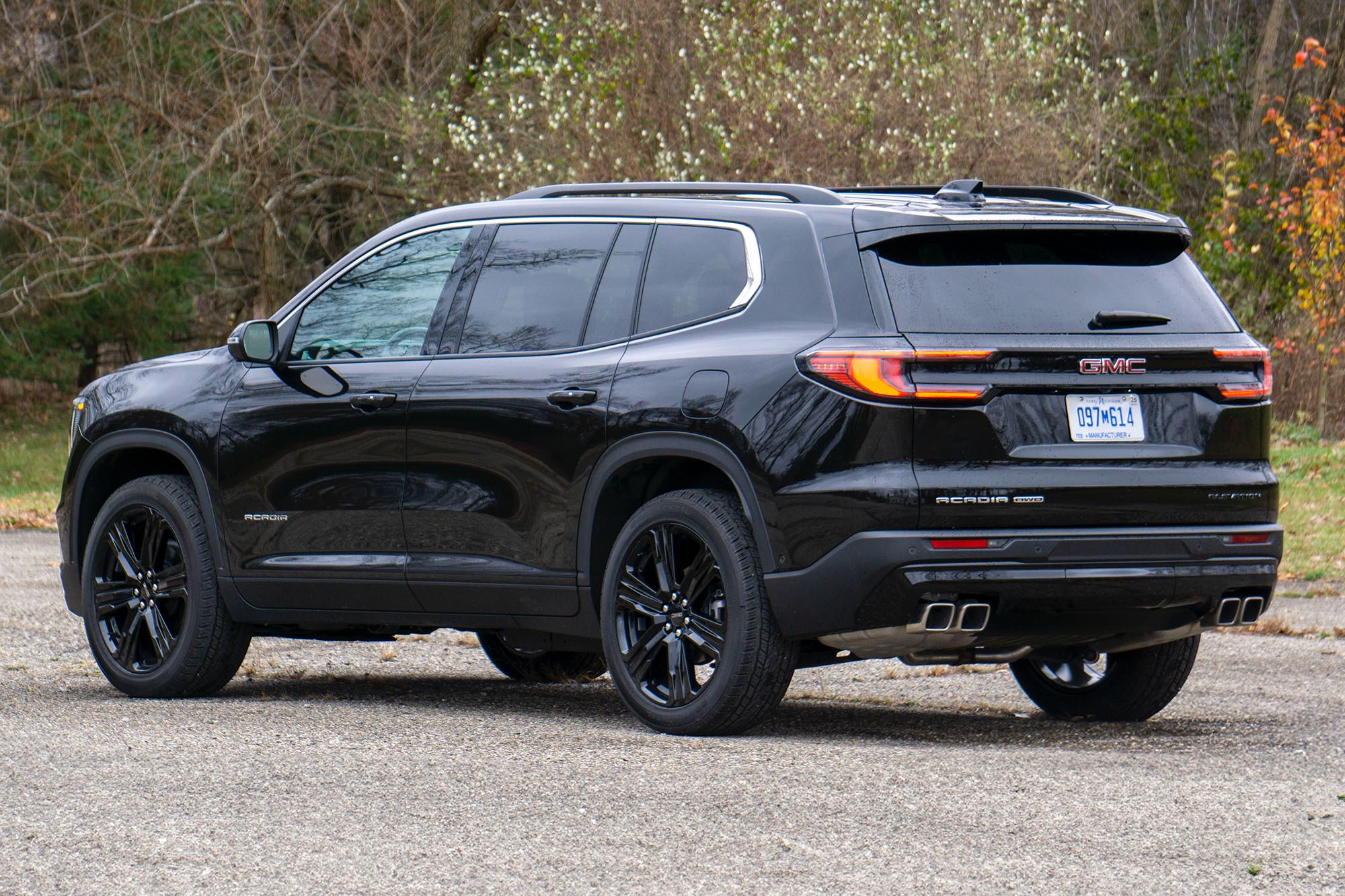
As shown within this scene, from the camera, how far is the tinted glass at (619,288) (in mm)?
6824

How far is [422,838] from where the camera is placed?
16.1 feet

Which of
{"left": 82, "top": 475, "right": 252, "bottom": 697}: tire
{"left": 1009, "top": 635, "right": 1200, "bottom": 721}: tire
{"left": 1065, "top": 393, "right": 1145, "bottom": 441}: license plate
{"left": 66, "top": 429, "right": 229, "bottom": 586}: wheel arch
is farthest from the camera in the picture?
{"left": 66, "top": 429, "right": 229, "bottom": 586}: wheel arch

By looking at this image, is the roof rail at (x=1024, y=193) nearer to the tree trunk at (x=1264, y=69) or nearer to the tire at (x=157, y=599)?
the tire at (x=157, y=599)

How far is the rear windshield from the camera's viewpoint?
615 cm

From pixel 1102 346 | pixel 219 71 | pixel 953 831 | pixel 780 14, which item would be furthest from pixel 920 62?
pixel 953 831

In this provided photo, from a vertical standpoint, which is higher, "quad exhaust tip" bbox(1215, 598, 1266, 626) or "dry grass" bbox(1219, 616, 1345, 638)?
"quad exhaust tip" bbox(1215, 598, 1266, 626)

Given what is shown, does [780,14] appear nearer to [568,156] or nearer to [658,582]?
[568,156]

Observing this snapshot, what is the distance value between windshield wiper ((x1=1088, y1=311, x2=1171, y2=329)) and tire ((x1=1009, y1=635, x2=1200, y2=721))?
136cm

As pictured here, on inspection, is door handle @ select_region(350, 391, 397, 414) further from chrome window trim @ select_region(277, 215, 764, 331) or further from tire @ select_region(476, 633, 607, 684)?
tire @ select_region(476, 633, 607, 684)

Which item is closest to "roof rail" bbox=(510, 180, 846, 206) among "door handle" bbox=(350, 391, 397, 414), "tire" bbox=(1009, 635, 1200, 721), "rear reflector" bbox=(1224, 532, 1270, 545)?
"door handle" bbox=(350, 391, 397, 414)

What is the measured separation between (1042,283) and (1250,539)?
1093mm

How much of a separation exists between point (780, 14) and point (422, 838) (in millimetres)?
16192

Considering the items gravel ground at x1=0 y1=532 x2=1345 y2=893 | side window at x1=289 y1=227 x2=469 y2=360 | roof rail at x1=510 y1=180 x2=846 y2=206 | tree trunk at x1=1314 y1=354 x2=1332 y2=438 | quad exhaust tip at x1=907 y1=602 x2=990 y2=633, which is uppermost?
roof rail at x1=510 y1=180 x2=846 y2=206

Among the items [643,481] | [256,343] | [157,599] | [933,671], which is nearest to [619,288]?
[643,481]
